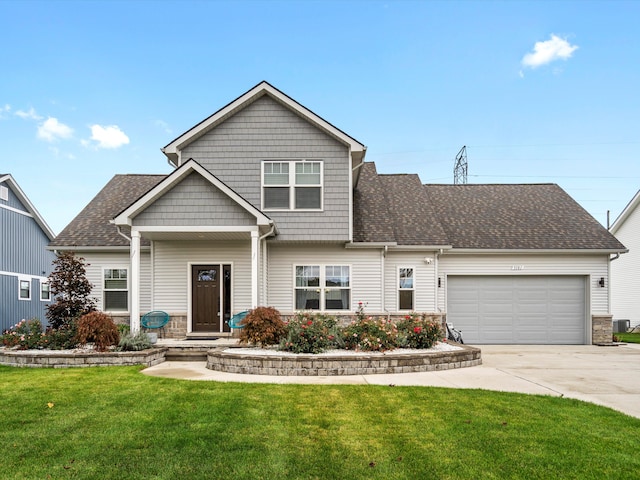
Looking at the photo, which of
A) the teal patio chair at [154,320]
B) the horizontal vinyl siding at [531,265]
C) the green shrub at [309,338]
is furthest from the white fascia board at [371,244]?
the teal patio chair at [154,320]

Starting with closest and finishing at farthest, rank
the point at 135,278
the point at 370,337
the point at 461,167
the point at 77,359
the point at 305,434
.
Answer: the point at 305,434 < the point at 77,359 < the point at 370,337 < the point at 135,278 < the point at 461,167

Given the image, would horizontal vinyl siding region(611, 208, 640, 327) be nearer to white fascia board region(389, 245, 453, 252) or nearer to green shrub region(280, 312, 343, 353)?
white fascia board region(389, 245, 453, 252)

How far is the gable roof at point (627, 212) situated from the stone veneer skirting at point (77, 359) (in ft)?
76.3

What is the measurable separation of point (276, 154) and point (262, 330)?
5.45 meters

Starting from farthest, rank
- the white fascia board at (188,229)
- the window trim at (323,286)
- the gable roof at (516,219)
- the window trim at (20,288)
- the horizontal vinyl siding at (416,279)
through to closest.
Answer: the window trim at (20,288) < the gable roof at (516,219) < the horizontal vinyl siding at (416,279) < the window trim at (323,286) < the white fascia board at (188,229)

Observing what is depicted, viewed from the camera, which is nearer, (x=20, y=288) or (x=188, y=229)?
(x=188, y=229)

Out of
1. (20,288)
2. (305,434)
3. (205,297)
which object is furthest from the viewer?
(20,288)

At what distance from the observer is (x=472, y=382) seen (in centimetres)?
866

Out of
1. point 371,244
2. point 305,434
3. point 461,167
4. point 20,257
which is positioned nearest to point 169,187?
point 371,244

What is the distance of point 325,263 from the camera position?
567 inches

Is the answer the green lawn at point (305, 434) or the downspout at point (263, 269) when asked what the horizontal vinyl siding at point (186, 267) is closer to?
the downspout at point (263, 269)

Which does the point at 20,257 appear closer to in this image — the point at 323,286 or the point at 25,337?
the point at 25,337

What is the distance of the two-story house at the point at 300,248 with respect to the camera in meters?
12.2

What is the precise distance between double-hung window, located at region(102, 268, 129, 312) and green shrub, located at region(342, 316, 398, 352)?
25.0ft
